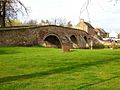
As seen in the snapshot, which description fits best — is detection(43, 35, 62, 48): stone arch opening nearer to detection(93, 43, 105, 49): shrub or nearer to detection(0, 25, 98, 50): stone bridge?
detection(0, 25, 98, 50): stone bridge

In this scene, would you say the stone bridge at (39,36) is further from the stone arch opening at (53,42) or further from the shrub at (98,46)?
the shrub at (98,46)

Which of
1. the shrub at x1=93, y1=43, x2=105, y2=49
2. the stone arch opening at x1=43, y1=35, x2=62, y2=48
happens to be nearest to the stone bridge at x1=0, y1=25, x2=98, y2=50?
the stone arch opening at x1=43, y1=35, x2=62, y2=48

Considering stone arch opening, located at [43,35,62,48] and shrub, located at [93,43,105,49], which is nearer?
stone arch opening, located at [43,35,62,48]

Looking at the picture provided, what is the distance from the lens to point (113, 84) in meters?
11.4

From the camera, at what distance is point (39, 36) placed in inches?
2117

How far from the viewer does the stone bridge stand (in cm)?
4513

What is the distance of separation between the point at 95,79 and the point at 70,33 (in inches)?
2191

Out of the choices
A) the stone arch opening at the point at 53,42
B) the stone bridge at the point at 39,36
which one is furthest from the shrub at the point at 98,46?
the stone arch opening at the point at 53,42

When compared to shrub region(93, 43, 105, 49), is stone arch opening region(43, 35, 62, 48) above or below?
above

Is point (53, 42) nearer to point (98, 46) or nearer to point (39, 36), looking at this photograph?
point (39, 36)

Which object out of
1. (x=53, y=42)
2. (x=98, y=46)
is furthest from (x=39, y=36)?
(x=98, y=46)

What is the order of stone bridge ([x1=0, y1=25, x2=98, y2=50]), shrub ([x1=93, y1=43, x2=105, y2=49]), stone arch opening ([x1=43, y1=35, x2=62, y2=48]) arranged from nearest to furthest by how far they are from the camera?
stone bridge ([x1=0, y1=25, x2=98, y2=50]) → stone arch opening ([x1=43, y1=35, x2=62, y2=48]) → shrub ([x1=93, y1=43, x2=105, y2=49])

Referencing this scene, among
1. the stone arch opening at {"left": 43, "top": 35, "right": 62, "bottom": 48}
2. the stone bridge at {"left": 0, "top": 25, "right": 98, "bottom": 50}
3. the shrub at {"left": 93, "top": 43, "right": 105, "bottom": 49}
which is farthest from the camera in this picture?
the shrub at {"left": 93, "top": 43, "right": 105, "bottom": 49}

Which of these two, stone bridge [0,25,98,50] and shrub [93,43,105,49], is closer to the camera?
stone bridge [0,25,98,50]
